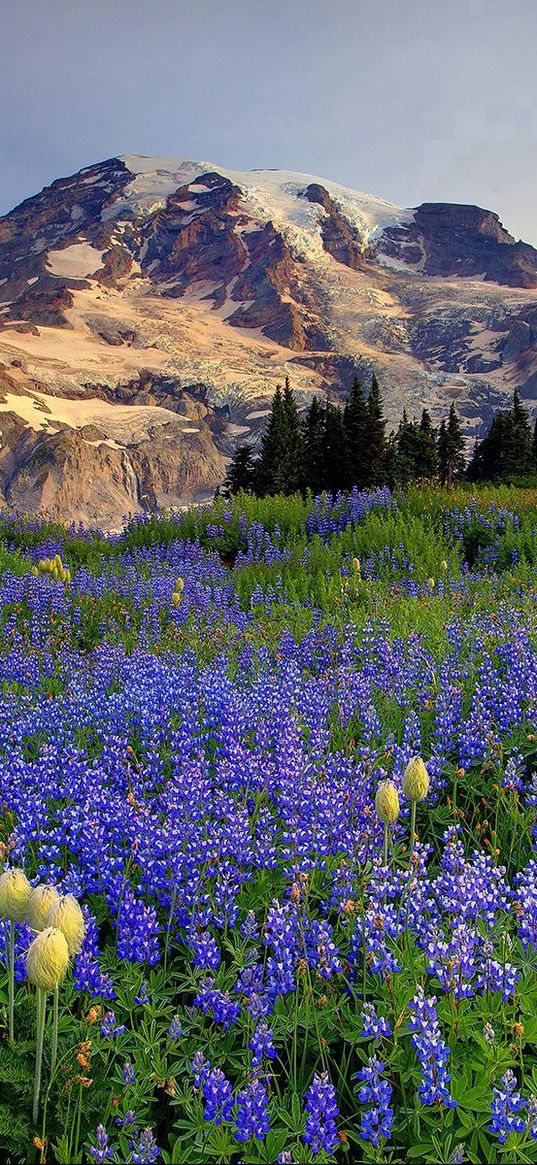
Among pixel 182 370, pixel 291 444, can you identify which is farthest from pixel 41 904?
pixel 182 370

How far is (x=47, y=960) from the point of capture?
5.75 ft

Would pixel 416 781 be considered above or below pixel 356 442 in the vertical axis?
below

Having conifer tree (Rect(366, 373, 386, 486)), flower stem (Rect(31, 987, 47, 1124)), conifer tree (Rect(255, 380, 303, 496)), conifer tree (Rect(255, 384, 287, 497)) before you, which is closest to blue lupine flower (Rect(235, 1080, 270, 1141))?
flower stem (Rect(31, 987, 47, 1124))

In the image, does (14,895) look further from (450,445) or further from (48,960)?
(450,445)

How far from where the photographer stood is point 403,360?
547ft

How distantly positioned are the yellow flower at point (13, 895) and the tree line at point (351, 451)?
28194 millimetres

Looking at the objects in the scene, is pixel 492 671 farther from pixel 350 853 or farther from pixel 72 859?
pixel 72 859

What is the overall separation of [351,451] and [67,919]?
1349 inches

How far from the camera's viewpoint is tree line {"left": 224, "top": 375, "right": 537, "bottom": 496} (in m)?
35.0

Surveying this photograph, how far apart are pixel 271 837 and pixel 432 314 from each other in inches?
7955

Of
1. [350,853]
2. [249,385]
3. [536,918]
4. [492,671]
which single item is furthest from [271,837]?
[249,385]

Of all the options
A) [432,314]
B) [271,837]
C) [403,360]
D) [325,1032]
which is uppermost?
[432,314]

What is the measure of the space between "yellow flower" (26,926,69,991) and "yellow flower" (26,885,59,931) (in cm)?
11

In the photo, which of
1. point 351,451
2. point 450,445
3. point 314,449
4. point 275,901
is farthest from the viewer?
point 450,445
